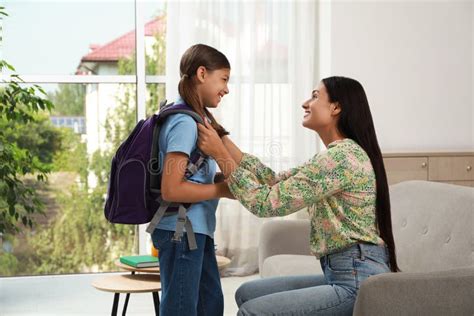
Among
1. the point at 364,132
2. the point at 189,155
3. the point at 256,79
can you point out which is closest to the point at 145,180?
the point at 189,155

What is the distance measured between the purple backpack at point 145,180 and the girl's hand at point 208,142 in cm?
3

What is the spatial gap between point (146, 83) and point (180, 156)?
3.66 m

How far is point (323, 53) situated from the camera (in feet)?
18.8

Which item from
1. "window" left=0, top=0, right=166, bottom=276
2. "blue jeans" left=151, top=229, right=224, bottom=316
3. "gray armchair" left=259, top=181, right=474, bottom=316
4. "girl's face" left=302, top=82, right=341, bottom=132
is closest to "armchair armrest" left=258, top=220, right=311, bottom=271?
"gray armchair" left=259, top=181, right=474, bottom=316

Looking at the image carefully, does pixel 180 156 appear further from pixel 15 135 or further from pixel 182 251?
pixel 15 135

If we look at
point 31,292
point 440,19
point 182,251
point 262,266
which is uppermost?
point 440,19

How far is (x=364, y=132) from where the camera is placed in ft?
8.09

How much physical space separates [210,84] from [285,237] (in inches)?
53.7

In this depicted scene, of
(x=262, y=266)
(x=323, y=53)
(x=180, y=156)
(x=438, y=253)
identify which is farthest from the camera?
(x=323, y=53)

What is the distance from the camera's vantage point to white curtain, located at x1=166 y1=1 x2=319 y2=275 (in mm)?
5559

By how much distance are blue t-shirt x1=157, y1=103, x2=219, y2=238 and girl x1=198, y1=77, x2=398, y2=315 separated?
0.19 feet

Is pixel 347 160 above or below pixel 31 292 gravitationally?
above

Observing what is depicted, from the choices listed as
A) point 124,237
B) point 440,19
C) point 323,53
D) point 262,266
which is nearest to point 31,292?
point 124,237

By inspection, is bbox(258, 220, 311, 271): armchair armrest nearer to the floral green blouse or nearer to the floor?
the floor
